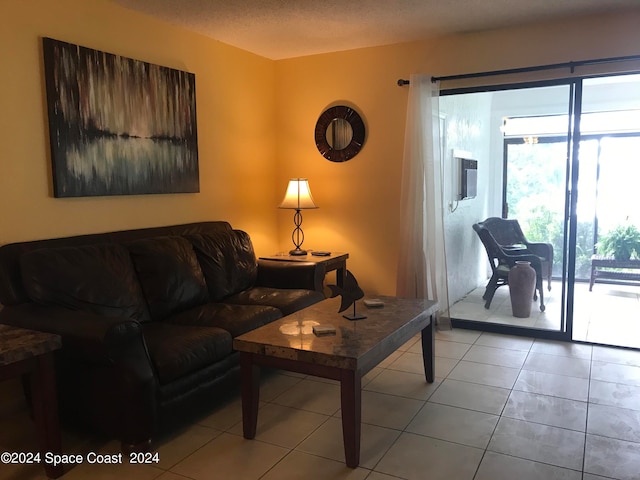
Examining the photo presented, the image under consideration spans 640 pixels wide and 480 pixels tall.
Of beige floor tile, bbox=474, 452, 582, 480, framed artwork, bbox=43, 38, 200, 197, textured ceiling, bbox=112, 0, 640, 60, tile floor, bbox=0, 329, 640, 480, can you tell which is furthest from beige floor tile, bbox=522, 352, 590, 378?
framed artwork, bbox=43, 38, 200, 197

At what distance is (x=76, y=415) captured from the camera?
98.7 inches

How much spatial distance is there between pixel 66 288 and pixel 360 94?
2.90m

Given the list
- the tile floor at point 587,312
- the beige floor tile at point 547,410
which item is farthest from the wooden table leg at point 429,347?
the tile floor at point 587,312

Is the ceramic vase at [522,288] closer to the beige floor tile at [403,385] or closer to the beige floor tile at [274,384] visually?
the beige floor tile at [403,385]

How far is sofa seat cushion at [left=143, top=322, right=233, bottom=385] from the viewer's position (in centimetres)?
245

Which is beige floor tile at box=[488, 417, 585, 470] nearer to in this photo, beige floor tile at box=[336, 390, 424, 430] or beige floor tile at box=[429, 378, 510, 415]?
beige floor tile at box=[429, 378, 510, 415]

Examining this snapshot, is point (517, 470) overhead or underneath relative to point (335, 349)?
underneath

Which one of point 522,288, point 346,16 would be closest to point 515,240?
point 522,288

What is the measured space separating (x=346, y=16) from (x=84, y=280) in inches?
95.4

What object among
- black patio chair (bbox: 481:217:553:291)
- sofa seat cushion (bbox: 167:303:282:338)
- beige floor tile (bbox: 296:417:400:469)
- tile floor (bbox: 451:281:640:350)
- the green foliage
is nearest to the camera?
beige floor tile (bbox: 296:417:400:469)

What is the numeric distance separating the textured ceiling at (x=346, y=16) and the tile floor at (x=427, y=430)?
2.37m

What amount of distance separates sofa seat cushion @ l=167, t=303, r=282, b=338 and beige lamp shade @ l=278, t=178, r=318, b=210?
4.45 ft

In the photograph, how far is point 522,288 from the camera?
4.45 m

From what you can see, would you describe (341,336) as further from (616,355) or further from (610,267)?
(610,267)
